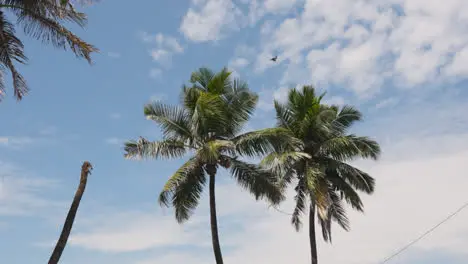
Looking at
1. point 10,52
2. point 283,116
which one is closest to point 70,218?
point 10,52

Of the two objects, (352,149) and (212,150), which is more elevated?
(352,149)

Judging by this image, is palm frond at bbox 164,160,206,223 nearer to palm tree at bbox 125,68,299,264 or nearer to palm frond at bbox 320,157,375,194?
palm tree at bbox 125,68,299,264

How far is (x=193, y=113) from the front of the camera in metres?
23.6

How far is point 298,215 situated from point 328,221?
6.39ft

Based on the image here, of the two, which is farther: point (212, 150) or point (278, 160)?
point (278, 160)

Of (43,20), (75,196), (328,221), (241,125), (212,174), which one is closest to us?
(43,20)

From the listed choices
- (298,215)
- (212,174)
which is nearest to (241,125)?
(212,174)

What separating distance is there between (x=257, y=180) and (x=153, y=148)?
14.9 feet

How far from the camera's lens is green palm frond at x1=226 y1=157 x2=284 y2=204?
75.5 ft

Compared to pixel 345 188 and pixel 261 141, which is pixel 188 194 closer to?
pixel 261 141

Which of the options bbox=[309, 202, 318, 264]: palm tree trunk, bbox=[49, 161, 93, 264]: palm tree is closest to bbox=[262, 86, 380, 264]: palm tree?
bbox=[309, 202, 318, 264]: palm tree trunk

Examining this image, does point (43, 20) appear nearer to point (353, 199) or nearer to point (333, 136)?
point (333, 136)

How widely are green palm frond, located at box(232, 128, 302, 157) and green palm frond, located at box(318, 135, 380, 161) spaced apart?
4.09m

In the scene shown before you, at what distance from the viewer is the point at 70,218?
16.5m
